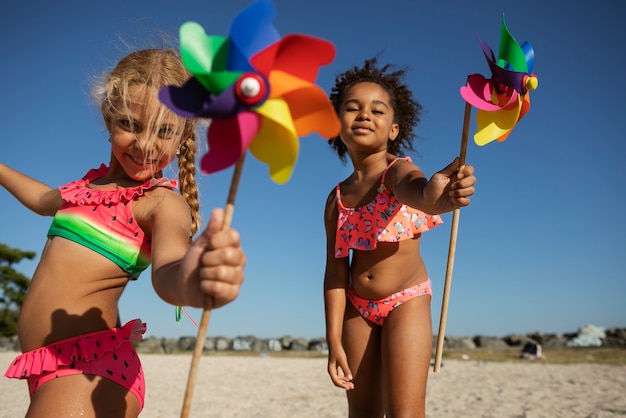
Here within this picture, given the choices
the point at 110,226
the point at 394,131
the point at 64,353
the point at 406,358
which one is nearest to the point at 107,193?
the point at 110,226

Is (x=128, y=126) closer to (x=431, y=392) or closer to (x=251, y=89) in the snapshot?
(x=251, y=89)

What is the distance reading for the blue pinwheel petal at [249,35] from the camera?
1642 mm

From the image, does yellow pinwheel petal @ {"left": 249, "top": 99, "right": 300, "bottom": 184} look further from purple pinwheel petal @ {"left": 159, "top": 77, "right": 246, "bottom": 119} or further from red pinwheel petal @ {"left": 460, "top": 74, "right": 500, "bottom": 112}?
red pinwheel petal @ {"left": 460, "top": 74, "right": 500, "bottom": 112}

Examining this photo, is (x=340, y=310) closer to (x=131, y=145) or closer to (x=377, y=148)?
(x=377, y=148)

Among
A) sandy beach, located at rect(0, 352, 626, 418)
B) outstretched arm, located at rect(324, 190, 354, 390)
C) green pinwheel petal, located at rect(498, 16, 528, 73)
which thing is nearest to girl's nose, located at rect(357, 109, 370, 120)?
outstretched arm, located at rect(324, 190, 354, 390)

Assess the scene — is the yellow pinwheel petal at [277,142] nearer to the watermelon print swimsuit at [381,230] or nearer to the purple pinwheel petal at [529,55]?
the watermelon print swimsuit at [381,230]

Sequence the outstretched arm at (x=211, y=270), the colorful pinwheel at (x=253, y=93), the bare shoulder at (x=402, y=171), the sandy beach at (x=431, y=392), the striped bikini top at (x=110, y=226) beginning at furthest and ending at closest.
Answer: the sandy beach at (x=431, y=392) → the bare shoulder at (x=402, y=171) → the striped bikini top at (x=110, y=226) → the colorful pinwheel at (x=253, y=93) → the outstretched arm at (x=211, y=270)

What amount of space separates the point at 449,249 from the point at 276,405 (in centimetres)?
472

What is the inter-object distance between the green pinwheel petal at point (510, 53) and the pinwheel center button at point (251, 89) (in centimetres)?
198

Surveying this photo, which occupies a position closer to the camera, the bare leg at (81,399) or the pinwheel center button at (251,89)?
the pinwheel center button at (251,89)

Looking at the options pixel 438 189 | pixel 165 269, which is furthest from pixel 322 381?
pixel 165 269

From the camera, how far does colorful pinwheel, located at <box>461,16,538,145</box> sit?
306 cm

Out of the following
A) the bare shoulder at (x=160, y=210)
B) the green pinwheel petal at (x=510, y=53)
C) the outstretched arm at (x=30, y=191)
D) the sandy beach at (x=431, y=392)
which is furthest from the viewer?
the sandy beach at (x=431, y=392)

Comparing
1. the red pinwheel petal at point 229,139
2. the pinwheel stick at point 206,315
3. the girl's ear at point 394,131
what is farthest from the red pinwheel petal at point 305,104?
the girl's ear at point 394,131
